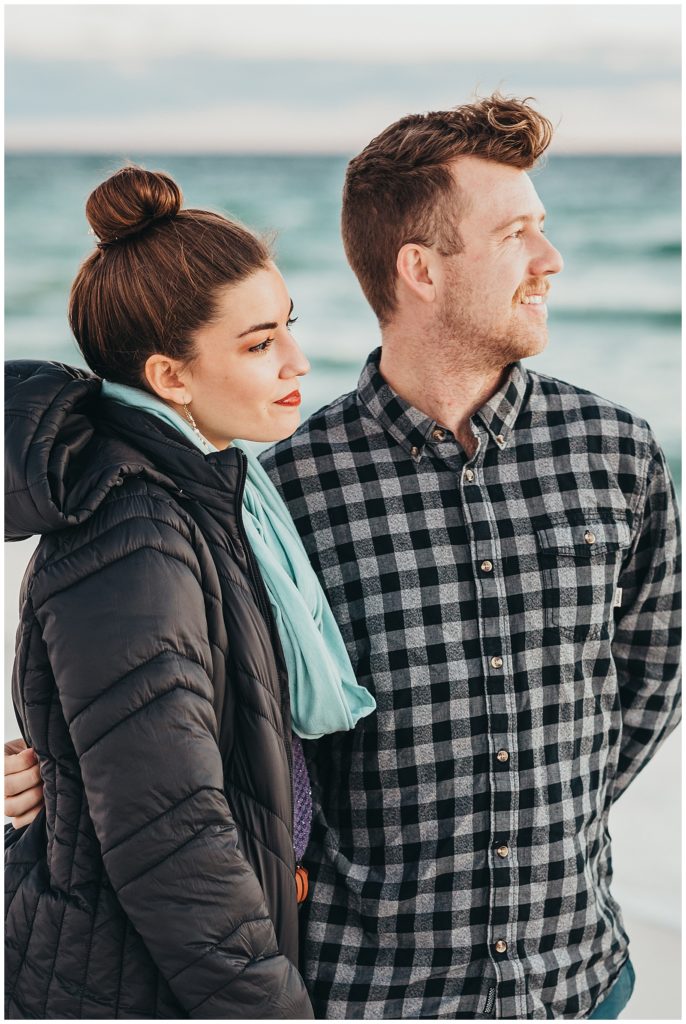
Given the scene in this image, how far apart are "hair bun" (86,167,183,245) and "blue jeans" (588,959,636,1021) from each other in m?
1.56

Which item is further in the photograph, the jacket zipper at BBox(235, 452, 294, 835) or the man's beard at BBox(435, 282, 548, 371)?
the man's beard at BBox(435, 282, 548, 371)

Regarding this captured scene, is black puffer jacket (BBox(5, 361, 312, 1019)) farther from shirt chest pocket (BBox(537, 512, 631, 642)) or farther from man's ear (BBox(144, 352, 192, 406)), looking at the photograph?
shirt chest pocket (BBox(537, 512, 631, 642))

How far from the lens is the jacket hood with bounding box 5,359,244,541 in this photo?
4.32 feet

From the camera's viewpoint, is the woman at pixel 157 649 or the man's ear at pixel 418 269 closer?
the woman at pixel 157 649

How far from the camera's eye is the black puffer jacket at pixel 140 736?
1278mm

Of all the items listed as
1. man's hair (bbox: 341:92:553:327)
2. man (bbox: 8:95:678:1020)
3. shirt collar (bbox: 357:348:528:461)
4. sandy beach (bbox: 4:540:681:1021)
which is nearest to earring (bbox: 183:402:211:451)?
man (bbox: 8:95:678:1020)

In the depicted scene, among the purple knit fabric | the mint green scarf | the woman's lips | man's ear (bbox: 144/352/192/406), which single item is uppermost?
man's ear (bbox: 144/352/192/406)

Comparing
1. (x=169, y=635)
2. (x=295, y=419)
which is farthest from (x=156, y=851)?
(x=295, y=419)

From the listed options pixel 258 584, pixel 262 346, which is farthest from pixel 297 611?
pixel 262 346

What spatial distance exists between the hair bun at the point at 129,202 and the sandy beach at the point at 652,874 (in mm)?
2327

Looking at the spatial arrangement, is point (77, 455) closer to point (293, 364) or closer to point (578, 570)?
point (293, 364)

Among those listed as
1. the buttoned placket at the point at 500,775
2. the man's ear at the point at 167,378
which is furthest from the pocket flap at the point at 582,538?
the man's ear at the point at 167,378

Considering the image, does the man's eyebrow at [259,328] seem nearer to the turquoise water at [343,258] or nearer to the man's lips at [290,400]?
the man's lips at [290,400]

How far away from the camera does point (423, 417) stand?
1824mm
